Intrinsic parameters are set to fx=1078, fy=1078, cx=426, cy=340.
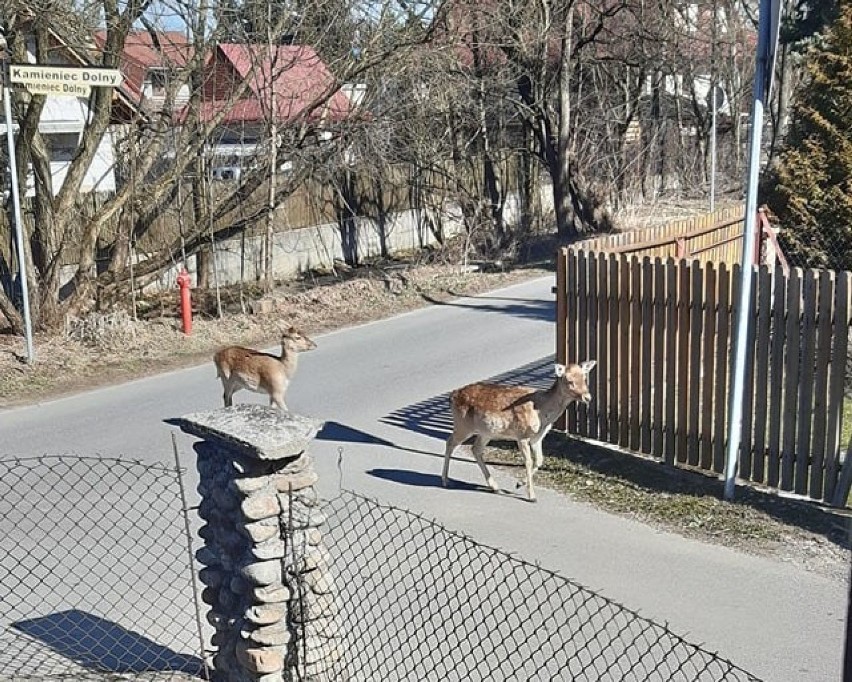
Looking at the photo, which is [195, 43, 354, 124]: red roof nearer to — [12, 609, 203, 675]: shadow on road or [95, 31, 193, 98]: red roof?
[95, 31, 193, 98]: red roof

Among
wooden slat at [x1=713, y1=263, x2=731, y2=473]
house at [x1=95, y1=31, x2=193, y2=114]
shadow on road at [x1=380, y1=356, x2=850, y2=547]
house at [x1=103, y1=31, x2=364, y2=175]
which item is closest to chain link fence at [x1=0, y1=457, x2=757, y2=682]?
shadow on road at [x1=380, y1=356, x2=850, y2=547]

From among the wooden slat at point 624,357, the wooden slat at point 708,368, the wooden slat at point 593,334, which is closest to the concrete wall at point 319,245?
the wooden slat at point 593,334

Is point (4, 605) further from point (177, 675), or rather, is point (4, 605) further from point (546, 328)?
point (546, 328)

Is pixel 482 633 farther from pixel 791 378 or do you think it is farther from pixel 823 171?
pixel 823 171

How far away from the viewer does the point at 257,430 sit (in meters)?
5.17

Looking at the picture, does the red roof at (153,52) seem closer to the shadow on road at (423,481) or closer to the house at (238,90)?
the house at (238,90)

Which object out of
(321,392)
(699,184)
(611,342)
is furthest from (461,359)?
(699,184)

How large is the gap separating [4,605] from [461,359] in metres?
8.52

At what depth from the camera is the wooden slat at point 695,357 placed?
9414mm

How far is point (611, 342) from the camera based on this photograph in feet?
33.8

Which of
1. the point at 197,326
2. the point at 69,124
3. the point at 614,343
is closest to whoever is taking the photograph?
the point at 614,343

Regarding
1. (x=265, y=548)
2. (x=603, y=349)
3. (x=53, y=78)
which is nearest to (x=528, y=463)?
(x=603, y=349)

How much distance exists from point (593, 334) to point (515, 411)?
1.57m

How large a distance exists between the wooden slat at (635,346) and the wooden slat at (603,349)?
30 centimetres
